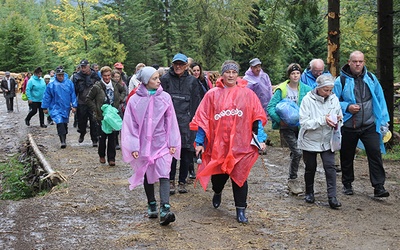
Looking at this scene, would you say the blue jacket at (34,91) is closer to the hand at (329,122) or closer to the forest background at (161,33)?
the hand at (329,122)

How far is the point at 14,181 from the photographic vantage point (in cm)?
1103

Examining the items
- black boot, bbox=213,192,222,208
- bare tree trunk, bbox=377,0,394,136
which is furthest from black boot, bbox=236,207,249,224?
bare tree trunk, bbox=377,0,394,136

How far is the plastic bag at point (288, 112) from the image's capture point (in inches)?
295

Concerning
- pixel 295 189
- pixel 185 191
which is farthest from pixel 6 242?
pixel 295 189

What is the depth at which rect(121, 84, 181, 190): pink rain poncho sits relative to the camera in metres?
6.12

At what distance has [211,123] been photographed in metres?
6.36

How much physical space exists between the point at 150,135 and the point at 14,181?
6.06 meters

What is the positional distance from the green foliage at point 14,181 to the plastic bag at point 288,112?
5049 millimetres

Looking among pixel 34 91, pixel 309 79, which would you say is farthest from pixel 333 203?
pixel 34 91

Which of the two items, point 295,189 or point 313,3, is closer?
point 295,189

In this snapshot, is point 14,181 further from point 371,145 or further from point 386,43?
point 386,43

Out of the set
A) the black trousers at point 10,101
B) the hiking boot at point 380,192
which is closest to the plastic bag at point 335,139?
the hiking boot at point 380,192

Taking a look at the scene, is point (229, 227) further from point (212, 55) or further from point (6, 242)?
point (212, 55)

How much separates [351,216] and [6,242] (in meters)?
4.14
